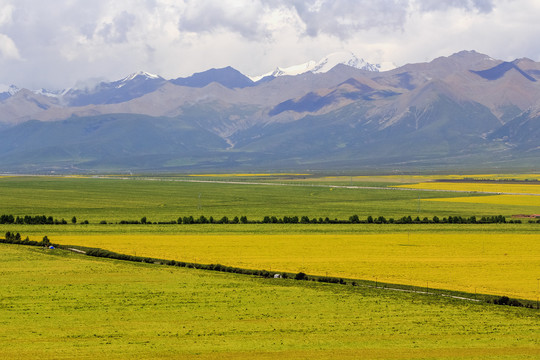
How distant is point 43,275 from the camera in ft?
192

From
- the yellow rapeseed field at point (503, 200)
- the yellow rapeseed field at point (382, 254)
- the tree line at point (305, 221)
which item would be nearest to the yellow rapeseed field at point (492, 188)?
the yellow rapeseed field at point (503, 200)

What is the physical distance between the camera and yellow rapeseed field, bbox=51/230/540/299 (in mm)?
56562

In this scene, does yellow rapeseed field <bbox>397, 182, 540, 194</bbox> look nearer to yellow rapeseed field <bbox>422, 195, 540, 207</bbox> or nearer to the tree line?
yellow rapeseed field <bbox>422, 195, 540, 207</bbox>

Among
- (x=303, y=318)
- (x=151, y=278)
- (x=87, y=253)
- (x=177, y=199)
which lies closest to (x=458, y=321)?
(x=303, y=318)

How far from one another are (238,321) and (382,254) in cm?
2739

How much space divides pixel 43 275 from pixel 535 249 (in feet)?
137

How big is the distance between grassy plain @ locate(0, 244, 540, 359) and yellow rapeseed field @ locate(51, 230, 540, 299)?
18.5 ft

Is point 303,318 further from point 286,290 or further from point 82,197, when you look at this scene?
point 82,197

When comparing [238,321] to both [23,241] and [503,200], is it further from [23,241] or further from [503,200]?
[503,200]

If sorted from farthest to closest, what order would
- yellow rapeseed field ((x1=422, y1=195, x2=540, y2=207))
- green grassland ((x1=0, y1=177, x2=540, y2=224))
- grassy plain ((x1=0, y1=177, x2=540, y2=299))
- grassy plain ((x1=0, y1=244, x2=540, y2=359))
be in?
yellow rapeseed field ((x1=422, y1=195, x2=540, y2=207)), green grassland ((x1=0, y1=177, x2=540, y2=224)), grassy plain ((x1=0, y1=177, x2=540, y2=299)), grassy plain ((x1=0, y1=244, x2=540, y2=359))

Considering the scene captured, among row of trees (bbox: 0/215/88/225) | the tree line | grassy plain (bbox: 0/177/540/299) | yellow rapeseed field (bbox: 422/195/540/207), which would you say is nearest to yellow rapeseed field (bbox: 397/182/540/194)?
yellow rapeseed field (bbox: 422/195/540/207)

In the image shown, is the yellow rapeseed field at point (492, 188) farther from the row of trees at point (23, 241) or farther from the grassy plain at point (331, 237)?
the row of trees at point (23, 241)

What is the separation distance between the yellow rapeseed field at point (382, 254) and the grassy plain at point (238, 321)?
18.5 ft

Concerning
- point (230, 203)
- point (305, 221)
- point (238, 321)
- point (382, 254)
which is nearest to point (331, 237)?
point (382, 254)
